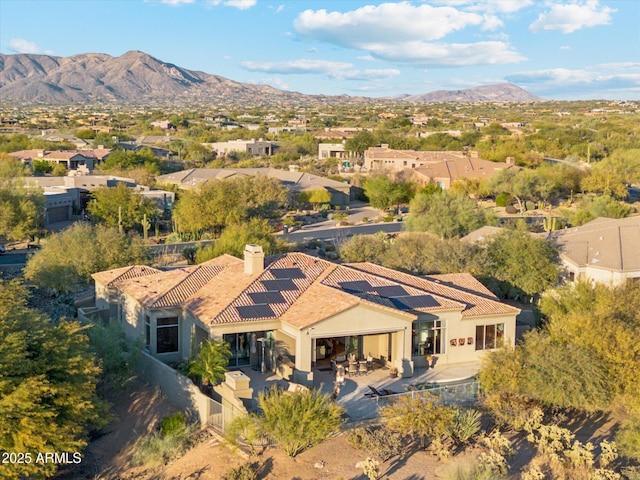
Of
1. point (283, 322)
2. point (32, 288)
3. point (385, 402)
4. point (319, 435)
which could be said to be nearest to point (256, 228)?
point (32, 288)

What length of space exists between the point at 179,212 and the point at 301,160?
173ft

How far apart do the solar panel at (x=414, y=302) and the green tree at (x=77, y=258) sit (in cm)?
1673

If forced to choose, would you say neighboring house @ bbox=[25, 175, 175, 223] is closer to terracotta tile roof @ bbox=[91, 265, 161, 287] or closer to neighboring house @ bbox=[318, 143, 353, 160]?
terracotta tile roof @ bbox=[91, 265, 161, 287]

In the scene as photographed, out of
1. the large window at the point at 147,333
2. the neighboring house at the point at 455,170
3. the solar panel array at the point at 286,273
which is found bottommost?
the large window at the point at 147,333

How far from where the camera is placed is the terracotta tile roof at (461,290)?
30.3 m

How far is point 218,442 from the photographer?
22.2m

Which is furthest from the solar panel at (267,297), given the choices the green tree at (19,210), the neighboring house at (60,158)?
the neighboring house at (60,158)

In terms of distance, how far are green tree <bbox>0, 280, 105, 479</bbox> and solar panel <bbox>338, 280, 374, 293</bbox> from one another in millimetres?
10491

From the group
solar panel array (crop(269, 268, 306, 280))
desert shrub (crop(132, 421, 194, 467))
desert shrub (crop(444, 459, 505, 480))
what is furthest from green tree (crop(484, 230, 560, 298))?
desert shrub (crop(132, 421, 194, 467))

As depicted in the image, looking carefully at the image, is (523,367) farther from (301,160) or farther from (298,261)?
(301,160)

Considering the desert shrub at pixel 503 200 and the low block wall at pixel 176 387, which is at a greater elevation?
the desert shrub at pixel 503 200

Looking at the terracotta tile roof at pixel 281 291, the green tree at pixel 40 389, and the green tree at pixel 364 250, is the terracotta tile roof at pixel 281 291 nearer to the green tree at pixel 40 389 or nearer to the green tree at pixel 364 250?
the green tree at pixel 40 389

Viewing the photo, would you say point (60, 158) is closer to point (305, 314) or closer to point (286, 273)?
point (286, 273)

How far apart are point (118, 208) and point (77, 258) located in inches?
851
